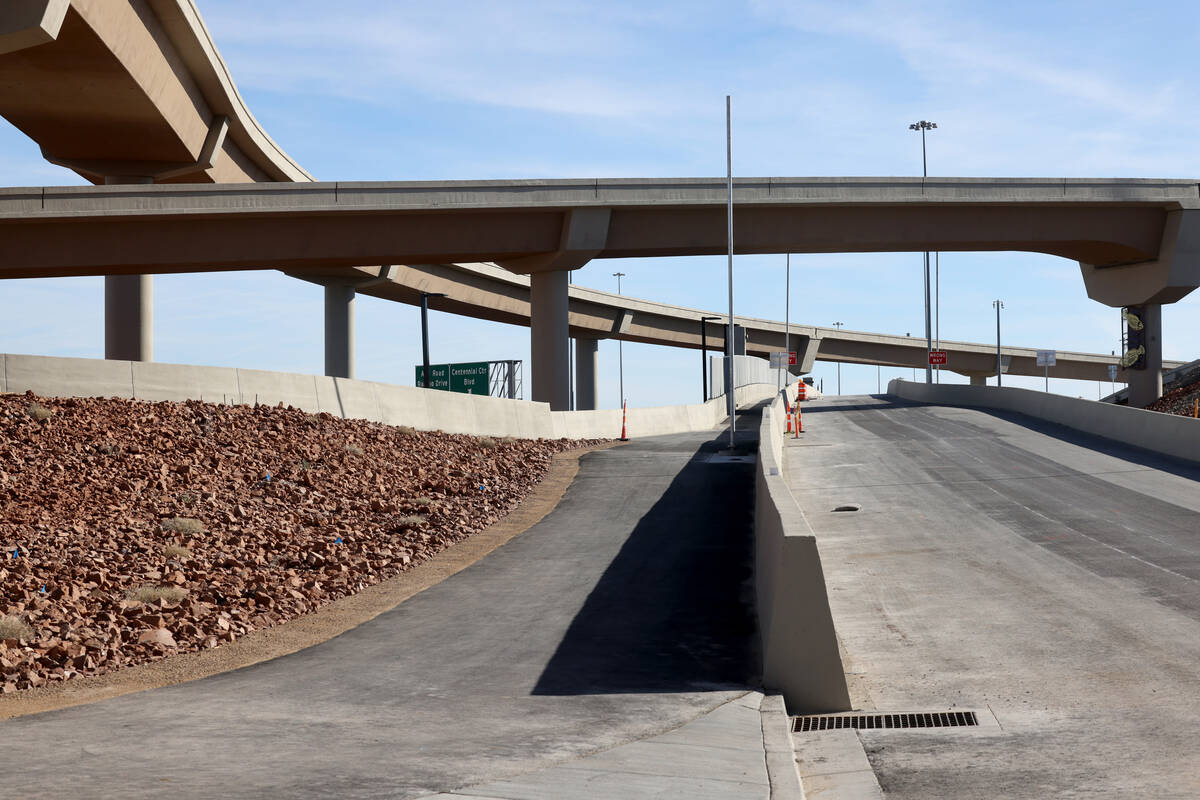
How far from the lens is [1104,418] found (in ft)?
124

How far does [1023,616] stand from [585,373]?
248 feet

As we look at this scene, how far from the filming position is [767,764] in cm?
823

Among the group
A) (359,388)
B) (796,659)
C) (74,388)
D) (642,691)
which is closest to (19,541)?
(74,388)

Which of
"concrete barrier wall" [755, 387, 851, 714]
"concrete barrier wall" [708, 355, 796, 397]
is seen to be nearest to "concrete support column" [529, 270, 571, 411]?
"concrete barrier wall" [708, 355, 796, 397]

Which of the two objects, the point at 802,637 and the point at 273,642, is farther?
the point at 273,642

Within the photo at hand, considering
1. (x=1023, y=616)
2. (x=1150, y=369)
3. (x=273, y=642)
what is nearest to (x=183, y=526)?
(x=273, y=642)

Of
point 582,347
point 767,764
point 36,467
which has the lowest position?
point 767,764

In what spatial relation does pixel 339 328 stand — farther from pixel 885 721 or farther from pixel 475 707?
pixel 885 721

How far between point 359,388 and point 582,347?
5820 cm

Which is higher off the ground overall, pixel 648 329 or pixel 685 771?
pixel 648 329

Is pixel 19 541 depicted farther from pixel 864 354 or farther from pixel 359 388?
pixel 864 354

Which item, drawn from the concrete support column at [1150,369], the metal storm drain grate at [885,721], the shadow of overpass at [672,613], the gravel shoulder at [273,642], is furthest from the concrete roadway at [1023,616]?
the concrete support column at [1150,369]

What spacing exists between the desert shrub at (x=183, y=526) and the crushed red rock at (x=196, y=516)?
0.04 metres

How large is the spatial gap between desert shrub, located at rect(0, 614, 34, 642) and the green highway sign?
50.0 meters
